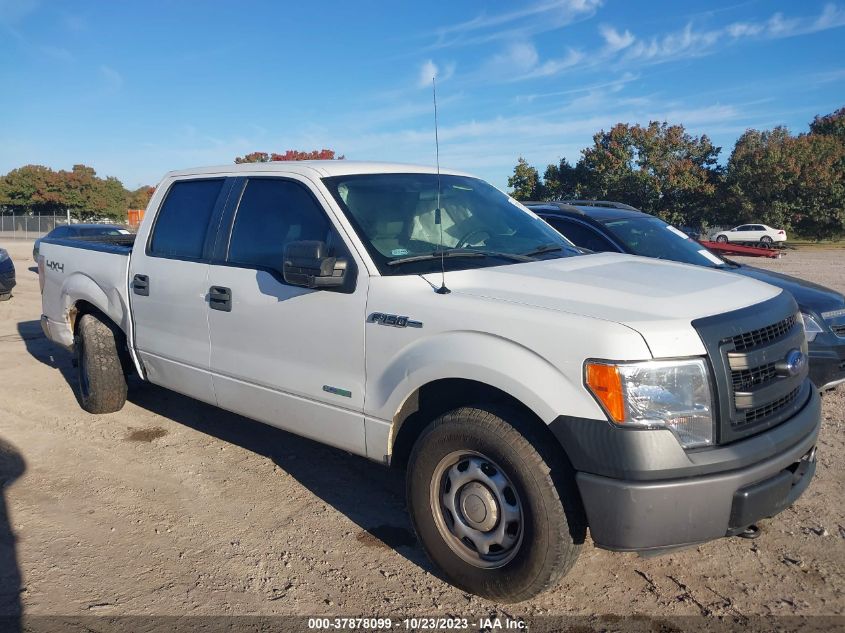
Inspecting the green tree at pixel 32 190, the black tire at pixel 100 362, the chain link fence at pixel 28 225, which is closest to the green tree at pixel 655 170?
the chain link fence at pixel 28 225

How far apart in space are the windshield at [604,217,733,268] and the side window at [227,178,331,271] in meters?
3.81

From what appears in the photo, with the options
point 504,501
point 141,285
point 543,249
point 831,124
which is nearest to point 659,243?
point 543,249

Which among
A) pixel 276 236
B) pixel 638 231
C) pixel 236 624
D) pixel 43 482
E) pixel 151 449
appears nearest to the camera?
pixel 236 624

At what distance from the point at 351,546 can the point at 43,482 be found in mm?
2292

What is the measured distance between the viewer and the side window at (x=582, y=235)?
22.6 feet

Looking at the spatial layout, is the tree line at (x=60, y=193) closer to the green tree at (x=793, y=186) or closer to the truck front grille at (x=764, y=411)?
the green tree at (x=793, y=186)

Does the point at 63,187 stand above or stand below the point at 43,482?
above

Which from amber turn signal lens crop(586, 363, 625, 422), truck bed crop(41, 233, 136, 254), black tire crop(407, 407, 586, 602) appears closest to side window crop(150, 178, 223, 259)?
truck bed crop(41, 233, 136, 254)

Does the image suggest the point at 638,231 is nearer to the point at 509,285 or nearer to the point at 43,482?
the point at 509,285

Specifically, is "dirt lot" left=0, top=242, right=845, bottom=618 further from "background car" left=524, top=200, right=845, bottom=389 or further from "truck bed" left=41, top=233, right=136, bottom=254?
"truck bed" left=41, top=233, right=136, bottom=254

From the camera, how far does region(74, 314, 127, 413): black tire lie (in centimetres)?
566

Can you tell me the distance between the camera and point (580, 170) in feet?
152

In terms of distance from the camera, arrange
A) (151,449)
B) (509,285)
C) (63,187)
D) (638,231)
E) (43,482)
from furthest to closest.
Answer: (63,187) → (638,231) → (151,449) → (43,482) → (509,285)

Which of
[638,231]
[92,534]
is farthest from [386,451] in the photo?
[638,231]
